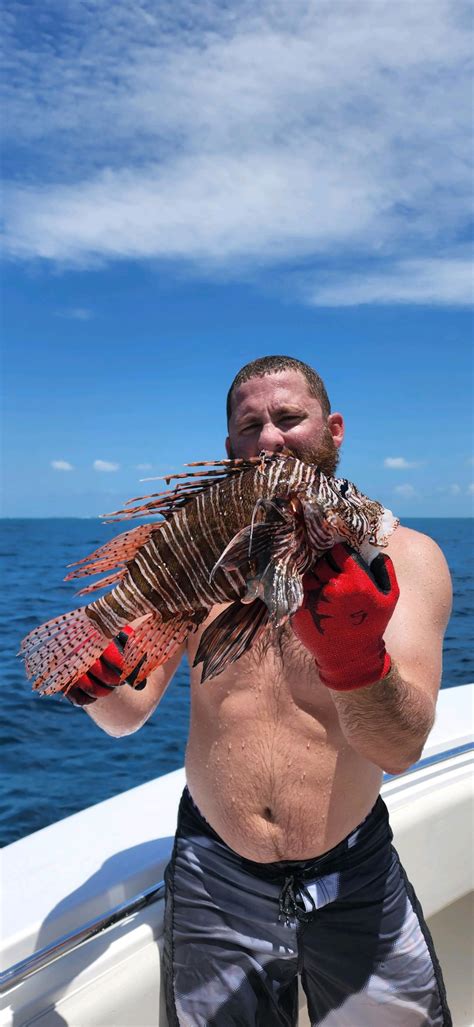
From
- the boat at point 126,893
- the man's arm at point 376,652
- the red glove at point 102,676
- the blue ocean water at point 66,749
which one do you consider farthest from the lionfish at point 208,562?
the blue ocean water at point 66,749

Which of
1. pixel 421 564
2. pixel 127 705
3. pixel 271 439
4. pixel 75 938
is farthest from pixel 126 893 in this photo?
pixel 271 439

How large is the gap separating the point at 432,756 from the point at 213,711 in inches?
72.7

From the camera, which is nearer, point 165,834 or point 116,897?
point 116,897

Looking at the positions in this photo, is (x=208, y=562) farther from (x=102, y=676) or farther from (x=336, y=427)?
(x=336, y=427)

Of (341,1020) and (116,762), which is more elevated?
(341,1020)

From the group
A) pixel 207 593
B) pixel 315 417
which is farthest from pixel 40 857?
pixel 315 417

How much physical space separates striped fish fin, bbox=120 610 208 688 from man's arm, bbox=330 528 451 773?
0.51 meters

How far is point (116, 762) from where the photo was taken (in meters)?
10.3

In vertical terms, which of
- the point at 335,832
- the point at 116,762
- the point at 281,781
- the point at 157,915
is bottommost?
the point at 116,762

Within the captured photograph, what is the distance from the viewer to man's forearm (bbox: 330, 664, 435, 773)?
218 cm

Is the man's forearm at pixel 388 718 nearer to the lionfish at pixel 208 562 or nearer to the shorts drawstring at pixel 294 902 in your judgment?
the lionfish at pixel 208 562

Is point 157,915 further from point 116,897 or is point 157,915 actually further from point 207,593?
point 207,593

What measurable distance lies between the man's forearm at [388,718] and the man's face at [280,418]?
973mm

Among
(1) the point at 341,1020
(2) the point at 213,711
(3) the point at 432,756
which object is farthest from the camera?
(3) the point at 432,756
